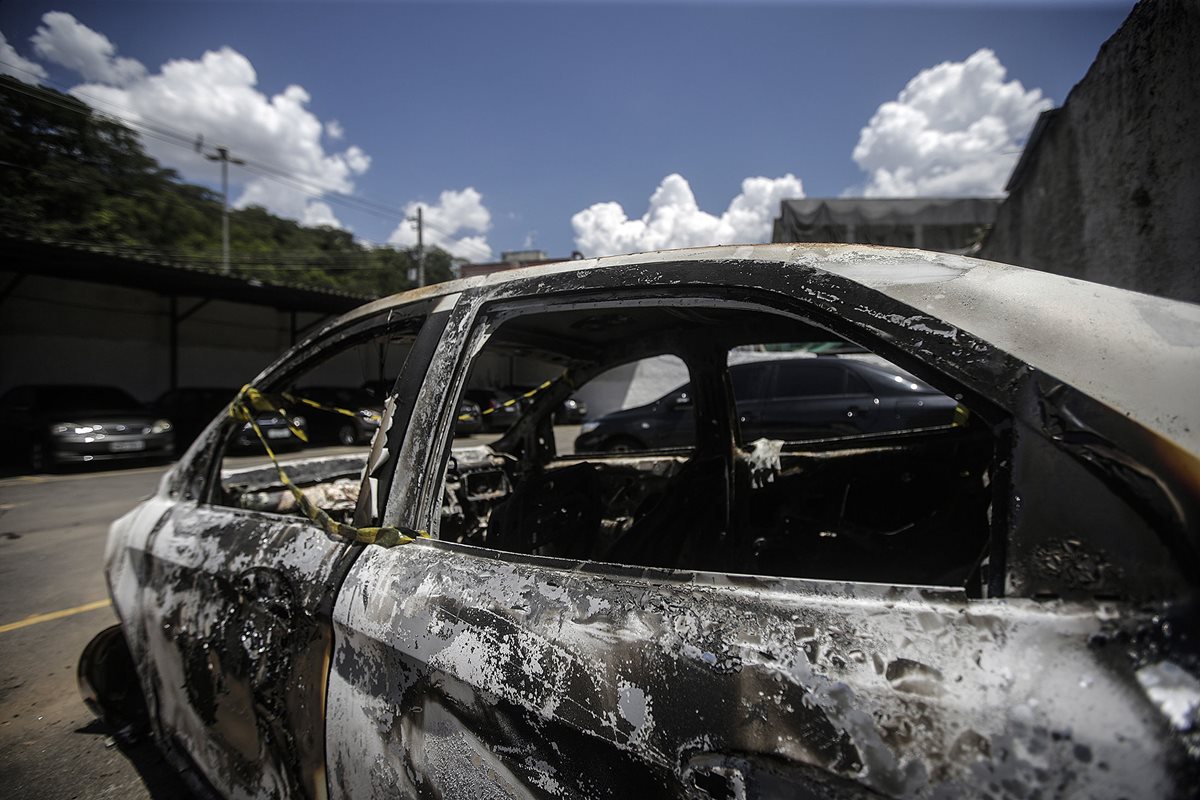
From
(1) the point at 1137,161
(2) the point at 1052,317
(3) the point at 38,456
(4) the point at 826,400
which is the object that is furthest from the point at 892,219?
(3) the point at 38,456

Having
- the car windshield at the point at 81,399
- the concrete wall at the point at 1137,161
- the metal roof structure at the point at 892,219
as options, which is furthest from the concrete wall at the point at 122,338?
the concrete wall at the point at 1137,161

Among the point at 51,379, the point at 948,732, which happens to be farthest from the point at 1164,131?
the point at 51,379

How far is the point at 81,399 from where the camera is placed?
11.0 m

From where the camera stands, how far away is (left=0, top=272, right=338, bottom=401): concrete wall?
1418 centimetres

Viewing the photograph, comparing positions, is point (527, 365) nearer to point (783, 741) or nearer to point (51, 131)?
point (783, 741)

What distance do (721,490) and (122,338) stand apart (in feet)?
63.0

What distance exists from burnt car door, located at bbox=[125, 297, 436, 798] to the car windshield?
11.8 meters

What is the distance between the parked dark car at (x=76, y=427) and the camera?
9703 mm

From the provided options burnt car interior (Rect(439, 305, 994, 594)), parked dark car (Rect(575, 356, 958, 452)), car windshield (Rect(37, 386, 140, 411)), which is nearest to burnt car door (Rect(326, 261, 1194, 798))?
burnt car interior (Rect(439, 305, 994, 594))

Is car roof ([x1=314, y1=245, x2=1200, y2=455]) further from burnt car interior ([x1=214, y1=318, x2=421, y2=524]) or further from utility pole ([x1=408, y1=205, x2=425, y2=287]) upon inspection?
utility pole ([x1=408, y1=205, x2=425, y2=287])

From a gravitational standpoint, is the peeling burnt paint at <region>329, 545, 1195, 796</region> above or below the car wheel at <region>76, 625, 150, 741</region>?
above

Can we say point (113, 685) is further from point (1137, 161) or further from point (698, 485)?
point (1137, 161)

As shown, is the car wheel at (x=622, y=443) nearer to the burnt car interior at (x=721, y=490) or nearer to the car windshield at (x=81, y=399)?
the burnt car interior at (x=721, y=490)

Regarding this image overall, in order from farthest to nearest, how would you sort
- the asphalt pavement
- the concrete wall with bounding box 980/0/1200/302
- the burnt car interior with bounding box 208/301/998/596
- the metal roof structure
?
1. the metal roof structure
2. the concrete wall with bounding box 980/0/1200/302
3. the asphalt pavement
4. the burnt car interior with bounding box 208/301/998/596
